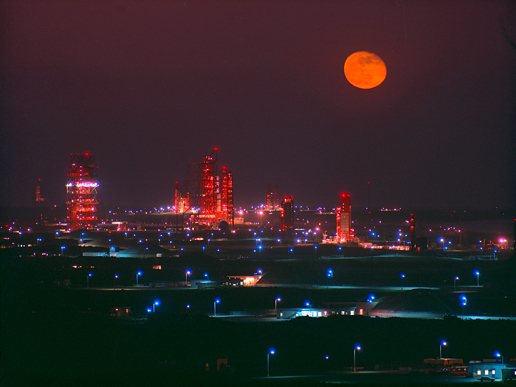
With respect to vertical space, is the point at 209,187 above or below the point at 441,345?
above

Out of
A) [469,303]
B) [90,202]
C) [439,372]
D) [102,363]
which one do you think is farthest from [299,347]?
[90,202]

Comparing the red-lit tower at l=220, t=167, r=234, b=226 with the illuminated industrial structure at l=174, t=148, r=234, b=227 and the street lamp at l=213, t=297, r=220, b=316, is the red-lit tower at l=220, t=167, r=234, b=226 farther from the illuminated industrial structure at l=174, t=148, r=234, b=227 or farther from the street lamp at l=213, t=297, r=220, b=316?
the street lamp at l=213, t=297, r=220, b=316

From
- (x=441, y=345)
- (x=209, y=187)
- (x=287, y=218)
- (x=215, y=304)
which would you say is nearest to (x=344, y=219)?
(x=287, y=218)

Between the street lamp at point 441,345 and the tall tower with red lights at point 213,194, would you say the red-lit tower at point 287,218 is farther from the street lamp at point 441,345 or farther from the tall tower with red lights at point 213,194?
the street lamp at point 441,345

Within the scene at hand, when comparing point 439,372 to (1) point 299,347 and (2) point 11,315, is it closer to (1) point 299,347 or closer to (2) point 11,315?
(1) point 299,347

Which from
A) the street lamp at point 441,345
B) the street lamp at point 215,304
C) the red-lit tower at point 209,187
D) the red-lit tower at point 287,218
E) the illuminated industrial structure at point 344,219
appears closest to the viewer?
the street lamp at point 441,345

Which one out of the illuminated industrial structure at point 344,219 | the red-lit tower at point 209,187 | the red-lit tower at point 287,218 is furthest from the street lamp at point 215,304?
the red-lit tower at point 209,187

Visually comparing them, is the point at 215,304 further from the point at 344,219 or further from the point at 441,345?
the point at 344,219
